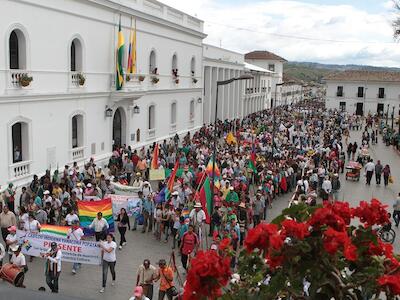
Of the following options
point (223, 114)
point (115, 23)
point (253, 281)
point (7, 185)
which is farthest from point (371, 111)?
point (253, 281)

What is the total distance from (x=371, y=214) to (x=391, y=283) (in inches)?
22.9

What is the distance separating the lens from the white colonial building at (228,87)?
44.3 m

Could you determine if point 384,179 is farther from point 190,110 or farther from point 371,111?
point 371,111

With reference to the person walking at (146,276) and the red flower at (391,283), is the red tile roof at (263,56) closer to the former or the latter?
the person walking at (146,276)

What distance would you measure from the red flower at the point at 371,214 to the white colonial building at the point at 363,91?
8002cm

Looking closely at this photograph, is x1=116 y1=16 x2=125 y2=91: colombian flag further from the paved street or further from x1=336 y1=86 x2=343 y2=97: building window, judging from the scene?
x1=336 y1=86 x2=343 y2=97: building window

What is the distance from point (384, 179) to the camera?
25391 mm

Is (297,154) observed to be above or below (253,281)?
below

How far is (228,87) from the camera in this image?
51.0 m

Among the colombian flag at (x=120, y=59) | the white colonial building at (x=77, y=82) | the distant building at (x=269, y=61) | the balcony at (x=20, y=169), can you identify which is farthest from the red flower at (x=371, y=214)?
the distant building at (x=269, y=61)

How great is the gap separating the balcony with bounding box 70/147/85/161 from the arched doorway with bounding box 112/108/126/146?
13.5ft

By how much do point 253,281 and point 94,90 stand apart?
2171 cm

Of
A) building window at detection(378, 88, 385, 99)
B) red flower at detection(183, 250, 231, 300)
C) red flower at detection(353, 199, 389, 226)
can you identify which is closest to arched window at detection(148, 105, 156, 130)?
red flower at detection(353, 199, 389, 226)

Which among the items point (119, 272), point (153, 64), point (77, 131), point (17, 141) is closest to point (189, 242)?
point (119, 272)
